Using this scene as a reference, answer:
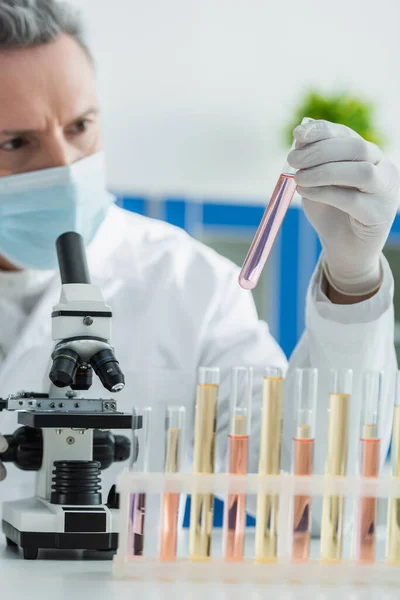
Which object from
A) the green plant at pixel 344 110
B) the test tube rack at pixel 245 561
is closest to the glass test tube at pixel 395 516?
the test tube rack at pixel 245 561

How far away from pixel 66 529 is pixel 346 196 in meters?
0.59

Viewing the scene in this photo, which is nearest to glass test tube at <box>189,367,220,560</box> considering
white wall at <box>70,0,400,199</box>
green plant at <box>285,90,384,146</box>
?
green plant at <box>285,90,384,146</box>

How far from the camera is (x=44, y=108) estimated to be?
1.60m

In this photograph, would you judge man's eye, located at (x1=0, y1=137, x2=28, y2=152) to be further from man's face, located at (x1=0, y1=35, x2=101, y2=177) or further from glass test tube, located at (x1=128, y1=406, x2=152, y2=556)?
glass test tube, located at (x1=128, y1=406, x2=152, y2=556)

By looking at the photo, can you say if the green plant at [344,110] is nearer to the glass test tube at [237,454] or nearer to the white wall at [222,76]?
the white wall at [222,76]

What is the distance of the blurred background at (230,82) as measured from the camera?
4500mm

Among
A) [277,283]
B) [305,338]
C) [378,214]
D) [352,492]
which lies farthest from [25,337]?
[277,283]

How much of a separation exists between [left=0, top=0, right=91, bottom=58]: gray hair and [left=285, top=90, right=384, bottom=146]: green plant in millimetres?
2488

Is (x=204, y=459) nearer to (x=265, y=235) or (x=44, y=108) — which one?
(x=265, y=235)

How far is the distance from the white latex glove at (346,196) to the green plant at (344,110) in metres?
2.83

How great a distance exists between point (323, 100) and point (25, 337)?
2829mm

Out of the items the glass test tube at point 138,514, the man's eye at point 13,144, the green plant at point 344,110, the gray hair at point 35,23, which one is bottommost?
the glass test tube at point 138,514

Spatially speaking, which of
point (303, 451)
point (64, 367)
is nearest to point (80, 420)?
point (64, 367)

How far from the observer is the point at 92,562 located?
1.10 m
